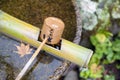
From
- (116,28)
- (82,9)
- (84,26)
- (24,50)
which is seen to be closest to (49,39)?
(24,50)

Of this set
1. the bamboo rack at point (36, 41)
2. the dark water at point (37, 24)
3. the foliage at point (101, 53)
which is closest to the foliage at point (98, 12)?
the foliage at point (101, 53)

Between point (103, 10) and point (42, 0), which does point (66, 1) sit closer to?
point (42, 0)

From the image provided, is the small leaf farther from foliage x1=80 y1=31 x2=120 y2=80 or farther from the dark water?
foliage x1=80 y1=31 x2=120 y2=80

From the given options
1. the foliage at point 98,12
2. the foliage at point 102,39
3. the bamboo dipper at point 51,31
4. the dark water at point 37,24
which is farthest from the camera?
the foliage at point 102,39

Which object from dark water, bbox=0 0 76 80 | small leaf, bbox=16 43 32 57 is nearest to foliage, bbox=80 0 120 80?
dark water, bbox=0 0 76 80

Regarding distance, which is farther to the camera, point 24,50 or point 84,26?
point 84,26

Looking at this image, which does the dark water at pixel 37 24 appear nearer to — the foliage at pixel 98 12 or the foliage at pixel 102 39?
the foliage at pixel 98 12

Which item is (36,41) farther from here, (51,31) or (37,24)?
(37,24)
